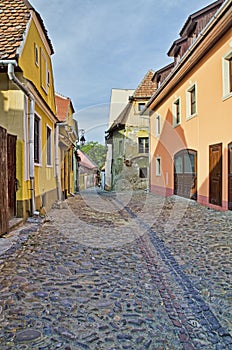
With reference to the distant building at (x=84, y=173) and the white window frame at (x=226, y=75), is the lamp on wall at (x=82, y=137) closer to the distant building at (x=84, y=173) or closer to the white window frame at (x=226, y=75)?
the distant building at (x=84, y=173)

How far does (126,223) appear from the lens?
792 cm

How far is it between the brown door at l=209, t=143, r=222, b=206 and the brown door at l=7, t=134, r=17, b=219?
19.5 feet

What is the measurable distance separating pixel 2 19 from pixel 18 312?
7408 millimetres

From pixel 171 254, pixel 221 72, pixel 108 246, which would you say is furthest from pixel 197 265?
pixel 221 72

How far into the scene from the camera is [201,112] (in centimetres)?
1120

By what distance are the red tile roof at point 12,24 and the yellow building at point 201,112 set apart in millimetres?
4911

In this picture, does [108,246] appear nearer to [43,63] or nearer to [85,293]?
[85,293]

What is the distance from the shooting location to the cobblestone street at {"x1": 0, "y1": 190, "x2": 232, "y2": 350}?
246 cm

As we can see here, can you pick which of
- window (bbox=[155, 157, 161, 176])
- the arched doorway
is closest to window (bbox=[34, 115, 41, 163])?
the arched doorway

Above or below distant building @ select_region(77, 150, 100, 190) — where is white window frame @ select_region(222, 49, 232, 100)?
above

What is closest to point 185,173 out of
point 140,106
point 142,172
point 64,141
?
point 64,141

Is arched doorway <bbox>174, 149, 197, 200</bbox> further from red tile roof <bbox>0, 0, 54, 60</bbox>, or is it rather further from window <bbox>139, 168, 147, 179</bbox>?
window <bbox>139, 168, 147, 179</bbox>

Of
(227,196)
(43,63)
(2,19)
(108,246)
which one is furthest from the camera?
(43,63)

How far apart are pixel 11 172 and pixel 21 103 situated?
1491 millimetres
